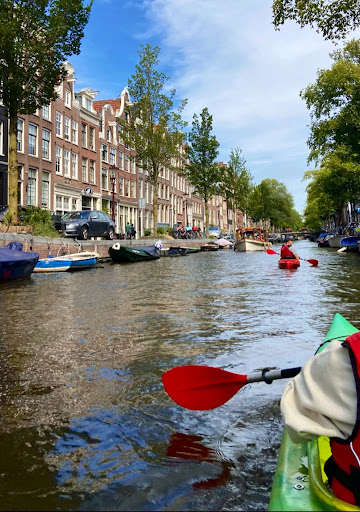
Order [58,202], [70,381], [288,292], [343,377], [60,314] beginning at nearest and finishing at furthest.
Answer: [343,377] → [70,381] → [60,314] → [288,292] → [58,202]

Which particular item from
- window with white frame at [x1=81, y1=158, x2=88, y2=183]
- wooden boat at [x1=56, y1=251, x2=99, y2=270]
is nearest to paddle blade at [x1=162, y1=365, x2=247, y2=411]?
wooden boat at [x1=56, y1=251, x2=99, y2=270]

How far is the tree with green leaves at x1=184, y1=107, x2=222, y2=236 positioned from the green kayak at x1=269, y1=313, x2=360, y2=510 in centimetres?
4488

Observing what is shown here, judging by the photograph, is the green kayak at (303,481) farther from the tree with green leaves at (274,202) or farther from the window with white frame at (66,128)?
the tree with green leaves at (274,202)

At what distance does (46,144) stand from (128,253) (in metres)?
10.9

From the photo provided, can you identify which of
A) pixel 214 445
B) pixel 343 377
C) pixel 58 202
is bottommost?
pixel 214 445

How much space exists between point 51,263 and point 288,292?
31.8 feet

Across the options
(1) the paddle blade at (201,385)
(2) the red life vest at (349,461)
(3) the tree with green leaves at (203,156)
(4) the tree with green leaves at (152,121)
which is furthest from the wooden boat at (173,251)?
(2) the red life vest at (349,461)

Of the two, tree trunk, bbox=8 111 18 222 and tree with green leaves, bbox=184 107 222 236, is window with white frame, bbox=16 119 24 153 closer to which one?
tree trunk, bbox=8 111 18 222

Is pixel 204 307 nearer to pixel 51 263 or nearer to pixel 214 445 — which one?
pixel 214 445

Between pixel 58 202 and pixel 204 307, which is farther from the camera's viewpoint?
pixel 58 202

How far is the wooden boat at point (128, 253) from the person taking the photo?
2258 cm

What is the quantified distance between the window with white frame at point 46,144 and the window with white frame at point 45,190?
1.11 m

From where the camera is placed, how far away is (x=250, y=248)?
39906 millimetres

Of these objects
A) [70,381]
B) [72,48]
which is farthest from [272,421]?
[72,48]
